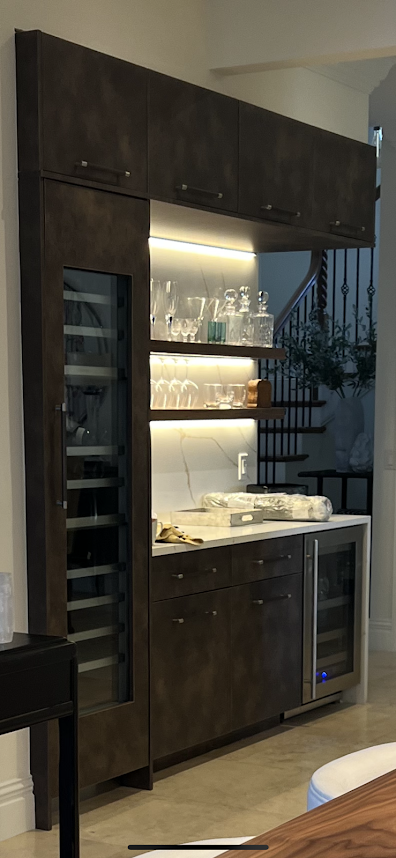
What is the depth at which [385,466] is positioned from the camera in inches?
268

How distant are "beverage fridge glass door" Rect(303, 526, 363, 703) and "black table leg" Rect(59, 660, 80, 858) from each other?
233cm

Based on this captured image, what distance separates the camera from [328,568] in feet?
17.4

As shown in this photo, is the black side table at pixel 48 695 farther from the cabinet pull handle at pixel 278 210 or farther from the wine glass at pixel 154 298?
the cabinet pull handle at pixel 278 210

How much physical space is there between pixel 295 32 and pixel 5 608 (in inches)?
114

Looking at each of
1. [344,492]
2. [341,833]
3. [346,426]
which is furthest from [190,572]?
[346,426]

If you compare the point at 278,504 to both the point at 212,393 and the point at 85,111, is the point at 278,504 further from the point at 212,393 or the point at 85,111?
the point at 85,111

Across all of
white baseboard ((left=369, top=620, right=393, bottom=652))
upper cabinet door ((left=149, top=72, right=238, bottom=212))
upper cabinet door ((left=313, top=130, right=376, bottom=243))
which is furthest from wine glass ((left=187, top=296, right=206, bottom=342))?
white baseboard ((left=369, top=620, right=393, bottom=652))

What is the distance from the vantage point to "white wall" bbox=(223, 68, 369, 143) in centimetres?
521

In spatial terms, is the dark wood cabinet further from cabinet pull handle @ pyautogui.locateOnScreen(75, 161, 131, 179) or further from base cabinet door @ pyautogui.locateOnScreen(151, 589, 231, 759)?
base cabinet door @ pyautogui.locateOnScreen(151, 589, 231, 759)

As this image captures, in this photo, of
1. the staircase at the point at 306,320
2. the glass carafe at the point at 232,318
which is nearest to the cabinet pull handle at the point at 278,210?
the glass carafe at the point at 232,318

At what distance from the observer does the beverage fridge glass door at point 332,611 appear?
202 inches

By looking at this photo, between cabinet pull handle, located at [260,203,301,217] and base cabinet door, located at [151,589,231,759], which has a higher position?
cabinet pull handle, located at [260,203,301,217]

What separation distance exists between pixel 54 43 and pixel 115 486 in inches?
61.0

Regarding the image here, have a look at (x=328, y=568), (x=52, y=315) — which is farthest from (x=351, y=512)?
(x=52, y=315)
